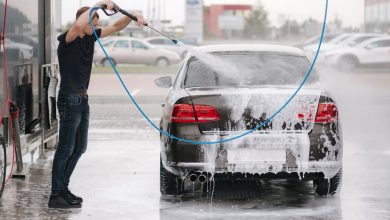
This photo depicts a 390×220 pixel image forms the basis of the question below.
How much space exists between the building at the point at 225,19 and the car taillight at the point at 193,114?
7573 cm

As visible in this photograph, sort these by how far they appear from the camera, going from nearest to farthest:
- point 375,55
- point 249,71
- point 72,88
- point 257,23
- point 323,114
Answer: point 72,88
point 323,114
point 249,71
point 375,55
point 257,23

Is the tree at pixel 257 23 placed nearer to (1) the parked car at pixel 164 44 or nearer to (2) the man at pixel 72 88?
Answer: (1) the parked car at pixel 164 44

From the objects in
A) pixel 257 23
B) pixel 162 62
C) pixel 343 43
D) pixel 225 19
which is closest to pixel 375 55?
pixel 343 43

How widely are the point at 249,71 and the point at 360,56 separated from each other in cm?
3024

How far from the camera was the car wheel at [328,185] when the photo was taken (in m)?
8.28

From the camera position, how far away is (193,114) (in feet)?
25.5

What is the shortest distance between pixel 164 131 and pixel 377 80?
24.0 metres

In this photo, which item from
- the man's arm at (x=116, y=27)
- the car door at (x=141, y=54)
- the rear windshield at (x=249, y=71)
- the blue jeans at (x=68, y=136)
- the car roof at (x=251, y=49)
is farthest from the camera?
the car door at (x=141, y=54)

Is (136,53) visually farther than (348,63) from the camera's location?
Yes

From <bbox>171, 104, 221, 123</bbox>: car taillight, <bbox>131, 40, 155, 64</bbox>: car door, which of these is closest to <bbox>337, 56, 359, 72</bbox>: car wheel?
<bbox>131, 40, 155, 64</bbox>: car door

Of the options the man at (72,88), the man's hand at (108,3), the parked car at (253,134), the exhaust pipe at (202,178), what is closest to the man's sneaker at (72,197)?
the man at (72,88)

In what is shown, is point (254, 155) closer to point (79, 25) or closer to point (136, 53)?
point (79, 25)

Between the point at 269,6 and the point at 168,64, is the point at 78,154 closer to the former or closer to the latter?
the point at 168,64

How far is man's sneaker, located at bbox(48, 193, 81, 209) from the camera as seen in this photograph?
7750 mm
